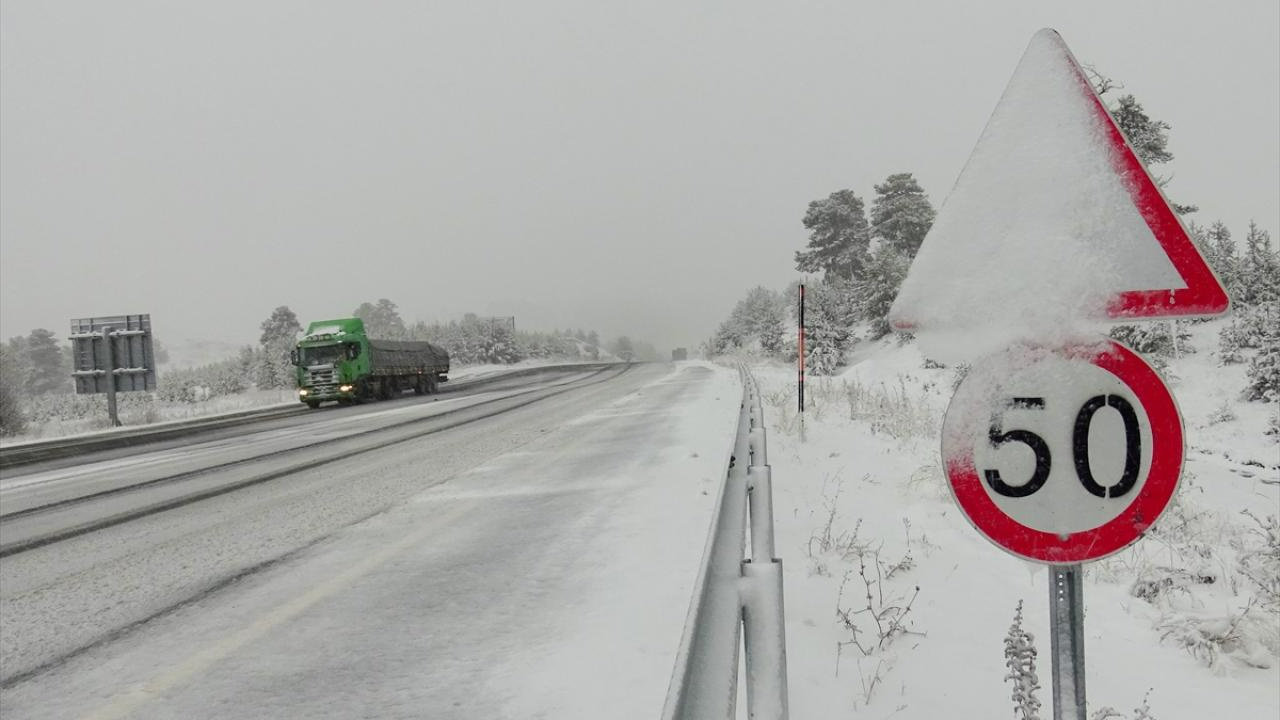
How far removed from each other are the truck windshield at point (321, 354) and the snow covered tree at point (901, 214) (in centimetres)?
4022

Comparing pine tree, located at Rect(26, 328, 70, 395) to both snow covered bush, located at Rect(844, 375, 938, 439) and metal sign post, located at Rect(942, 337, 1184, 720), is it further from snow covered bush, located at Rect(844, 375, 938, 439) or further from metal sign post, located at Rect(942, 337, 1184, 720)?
metal sign post, located at Rect(942, 337, 1184, 720)

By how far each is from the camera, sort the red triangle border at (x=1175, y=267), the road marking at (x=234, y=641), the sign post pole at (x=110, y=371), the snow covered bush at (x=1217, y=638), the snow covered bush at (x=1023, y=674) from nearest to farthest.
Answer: the red triangle border at (x=1175, y=267) → the snow covered bush at (x=1023, y=674) → the road marking at (x=234, y=641) → the snow covered bush at (x=1217, y=638) → the sign post pole at (x=110, y=371)

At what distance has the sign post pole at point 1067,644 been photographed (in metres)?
1.70

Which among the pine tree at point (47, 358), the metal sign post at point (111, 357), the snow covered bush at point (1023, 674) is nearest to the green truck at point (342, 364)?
the metal sign post at point (111, 357)

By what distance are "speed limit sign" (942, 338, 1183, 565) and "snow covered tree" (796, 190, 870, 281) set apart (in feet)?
207

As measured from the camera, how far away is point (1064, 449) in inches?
71.3

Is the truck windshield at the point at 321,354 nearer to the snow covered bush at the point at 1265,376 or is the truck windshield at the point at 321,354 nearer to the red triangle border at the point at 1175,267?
the red triangle border at the point at 1175,267

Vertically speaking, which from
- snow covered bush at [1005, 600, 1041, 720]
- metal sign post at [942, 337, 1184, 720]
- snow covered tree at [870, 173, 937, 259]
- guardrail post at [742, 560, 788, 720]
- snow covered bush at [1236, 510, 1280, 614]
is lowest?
snow covered bush at [1236, 510, 1280, 614]

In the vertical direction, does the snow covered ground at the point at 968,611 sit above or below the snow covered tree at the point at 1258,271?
below

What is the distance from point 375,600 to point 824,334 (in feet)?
141

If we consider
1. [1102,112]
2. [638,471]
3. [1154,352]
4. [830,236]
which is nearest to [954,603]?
[1102,112]

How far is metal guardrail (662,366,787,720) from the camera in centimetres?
156

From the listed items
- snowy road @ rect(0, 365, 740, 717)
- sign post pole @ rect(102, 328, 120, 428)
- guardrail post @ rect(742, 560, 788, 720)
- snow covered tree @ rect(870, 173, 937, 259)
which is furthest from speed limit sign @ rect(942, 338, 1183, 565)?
snow covered tree @ rect(870, 173, 937, 259)

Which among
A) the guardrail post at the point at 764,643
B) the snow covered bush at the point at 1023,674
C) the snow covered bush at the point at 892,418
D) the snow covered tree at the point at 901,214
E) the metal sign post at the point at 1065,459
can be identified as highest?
the snow covered tree at the point at 901,214
